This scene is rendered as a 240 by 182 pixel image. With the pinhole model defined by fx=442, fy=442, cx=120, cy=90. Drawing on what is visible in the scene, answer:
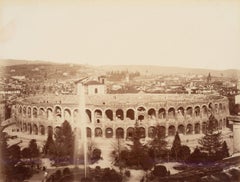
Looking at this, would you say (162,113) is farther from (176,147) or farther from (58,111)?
(58,111)

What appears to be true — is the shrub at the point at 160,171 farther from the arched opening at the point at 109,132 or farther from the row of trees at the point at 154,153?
the arched opening at the point at 109,132

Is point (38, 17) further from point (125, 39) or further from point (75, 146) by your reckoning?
point (75, 146)

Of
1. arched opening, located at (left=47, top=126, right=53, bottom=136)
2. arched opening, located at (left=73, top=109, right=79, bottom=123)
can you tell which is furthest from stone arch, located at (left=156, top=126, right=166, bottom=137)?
arched opening, located at (left=47, top=126, right=53, bottom=136)

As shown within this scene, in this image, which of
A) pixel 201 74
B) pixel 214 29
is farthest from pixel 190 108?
pixel 214 29

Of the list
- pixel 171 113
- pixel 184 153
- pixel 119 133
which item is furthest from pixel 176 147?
pixel 119 133

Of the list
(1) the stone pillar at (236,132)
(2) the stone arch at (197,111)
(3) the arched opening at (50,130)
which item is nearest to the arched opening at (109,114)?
(3) the arched opening at (50,130)
